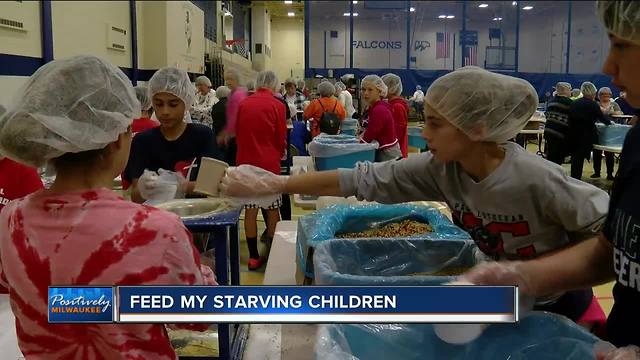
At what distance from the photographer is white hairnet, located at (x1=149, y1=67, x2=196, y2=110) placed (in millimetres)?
2434

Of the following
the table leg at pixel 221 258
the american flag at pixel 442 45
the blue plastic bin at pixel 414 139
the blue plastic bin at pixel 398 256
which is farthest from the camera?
the american flag at pixel 442 45

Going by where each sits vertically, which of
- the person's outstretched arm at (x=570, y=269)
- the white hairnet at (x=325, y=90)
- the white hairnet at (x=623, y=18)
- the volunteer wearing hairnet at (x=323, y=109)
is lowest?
the person's outstretched arm at (x=570, y=269)

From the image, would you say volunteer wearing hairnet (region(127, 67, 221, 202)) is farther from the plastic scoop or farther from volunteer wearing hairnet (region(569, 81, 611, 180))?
volunteer wearing hairnet (region(569, 81, 611, 180))

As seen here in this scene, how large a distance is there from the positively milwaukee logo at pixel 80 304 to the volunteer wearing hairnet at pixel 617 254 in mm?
556

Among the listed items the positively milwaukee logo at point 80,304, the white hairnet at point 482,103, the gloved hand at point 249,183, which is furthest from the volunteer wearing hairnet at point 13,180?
the white hairnet at point 482,103

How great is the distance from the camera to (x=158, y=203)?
1767 millimetres

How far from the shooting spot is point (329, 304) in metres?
0.66

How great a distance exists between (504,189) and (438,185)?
0.23 m

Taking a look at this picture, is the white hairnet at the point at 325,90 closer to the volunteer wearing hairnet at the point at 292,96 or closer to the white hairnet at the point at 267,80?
the white hairnet at the point at 267,80

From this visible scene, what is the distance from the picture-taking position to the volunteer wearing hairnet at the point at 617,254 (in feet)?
2.54

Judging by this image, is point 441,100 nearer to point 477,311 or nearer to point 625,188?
point 625,188

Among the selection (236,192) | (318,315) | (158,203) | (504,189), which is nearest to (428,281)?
(504,189)

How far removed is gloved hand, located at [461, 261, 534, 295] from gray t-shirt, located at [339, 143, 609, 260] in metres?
0.35

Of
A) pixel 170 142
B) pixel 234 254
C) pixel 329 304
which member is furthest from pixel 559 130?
pixel 329 304
